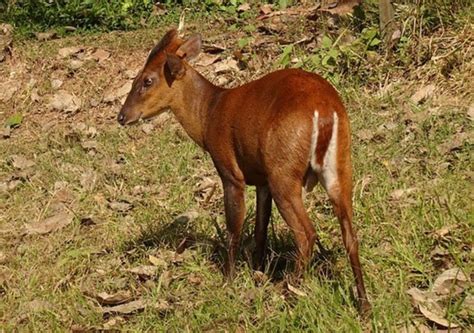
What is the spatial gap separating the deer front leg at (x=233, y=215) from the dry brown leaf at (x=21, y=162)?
2.97 m

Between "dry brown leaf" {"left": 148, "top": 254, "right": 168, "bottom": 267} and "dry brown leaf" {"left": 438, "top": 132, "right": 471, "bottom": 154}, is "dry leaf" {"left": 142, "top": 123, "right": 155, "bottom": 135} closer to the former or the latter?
"dry brown leaf" {"left": 148, "top": 254, "right": 168, "bottom": 267}

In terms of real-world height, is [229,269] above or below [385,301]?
below

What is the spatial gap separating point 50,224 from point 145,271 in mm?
1248

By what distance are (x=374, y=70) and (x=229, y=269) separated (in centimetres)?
326

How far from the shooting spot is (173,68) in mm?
5695

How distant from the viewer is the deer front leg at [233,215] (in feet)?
17.7

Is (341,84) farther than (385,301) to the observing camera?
Yes

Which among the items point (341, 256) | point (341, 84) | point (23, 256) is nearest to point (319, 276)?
point (341, 256)

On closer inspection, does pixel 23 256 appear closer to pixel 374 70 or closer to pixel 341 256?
pixel 341 256

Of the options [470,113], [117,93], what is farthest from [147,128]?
[470,113]

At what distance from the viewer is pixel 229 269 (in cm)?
546

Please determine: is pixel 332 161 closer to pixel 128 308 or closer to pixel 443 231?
pixel 443 231

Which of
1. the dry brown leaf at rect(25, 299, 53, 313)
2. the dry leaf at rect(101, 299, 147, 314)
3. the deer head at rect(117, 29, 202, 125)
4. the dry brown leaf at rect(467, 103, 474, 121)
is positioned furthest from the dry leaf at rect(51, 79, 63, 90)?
the dry leaf at rect(101, 299, 147, 314)

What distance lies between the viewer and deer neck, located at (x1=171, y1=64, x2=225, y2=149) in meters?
5.77
